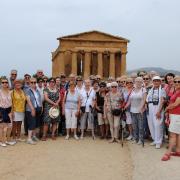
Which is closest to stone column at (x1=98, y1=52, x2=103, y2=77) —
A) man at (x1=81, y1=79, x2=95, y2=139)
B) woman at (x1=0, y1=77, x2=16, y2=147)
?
man at (x1=81, y1=79, x2=95, y2=139)

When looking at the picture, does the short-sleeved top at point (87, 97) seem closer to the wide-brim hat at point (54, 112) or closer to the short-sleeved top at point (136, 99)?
the wide-brim hat at point (54, 112)

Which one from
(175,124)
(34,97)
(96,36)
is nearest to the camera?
(175,124)

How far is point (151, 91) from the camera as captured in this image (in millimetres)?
10867

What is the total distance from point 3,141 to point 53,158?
2373mm

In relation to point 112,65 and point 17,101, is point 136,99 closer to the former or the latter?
point 17,101

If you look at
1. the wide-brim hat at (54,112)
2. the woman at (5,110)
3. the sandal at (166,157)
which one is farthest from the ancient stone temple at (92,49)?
the sandal at (166,157)

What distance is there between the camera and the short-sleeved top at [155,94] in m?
10.7

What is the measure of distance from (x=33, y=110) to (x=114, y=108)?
2.57 metres

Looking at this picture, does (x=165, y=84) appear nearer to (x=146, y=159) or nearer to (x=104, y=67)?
(x=146, y=159)

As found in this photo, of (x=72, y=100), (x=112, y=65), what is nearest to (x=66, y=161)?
(x=72, y=100)

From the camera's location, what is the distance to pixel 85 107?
40.5 ft

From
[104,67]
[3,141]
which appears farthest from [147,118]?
[104,67]

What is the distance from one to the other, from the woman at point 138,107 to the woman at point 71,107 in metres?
1.82

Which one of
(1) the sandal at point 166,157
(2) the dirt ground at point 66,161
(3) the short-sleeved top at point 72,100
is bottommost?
(2) the dirt ground at point 66,161
